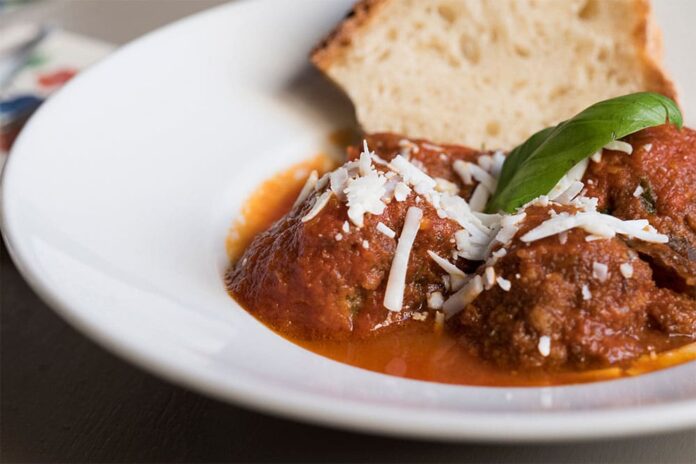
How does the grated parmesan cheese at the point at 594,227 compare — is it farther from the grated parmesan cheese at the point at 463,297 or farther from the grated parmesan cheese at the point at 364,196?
the grated parmesan cheese at the point at 364,196

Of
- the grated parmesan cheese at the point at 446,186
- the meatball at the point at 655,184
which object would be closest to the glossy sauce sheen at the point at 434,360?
the meatball at the point at 655,184

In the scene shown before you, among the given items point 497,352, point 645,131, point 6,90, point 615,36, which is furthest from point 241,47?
point 497,352

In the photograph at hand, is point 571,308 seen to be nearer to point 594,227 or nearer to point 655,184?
point 594,227

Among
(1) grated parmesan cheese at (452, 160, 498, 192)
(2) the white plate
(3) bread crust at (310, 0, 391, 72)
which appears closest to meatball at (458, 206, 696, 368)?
(2) the white plate

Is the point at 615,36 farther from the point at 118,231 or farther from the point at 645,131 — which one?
the point at 118,231

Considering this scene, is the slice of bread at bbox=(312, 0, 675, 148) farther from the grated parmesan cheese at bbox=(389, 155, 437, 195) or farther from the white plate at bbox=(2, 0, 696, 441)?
the grated parmesan cheese at bbox=(389, 155, 437, 195)
